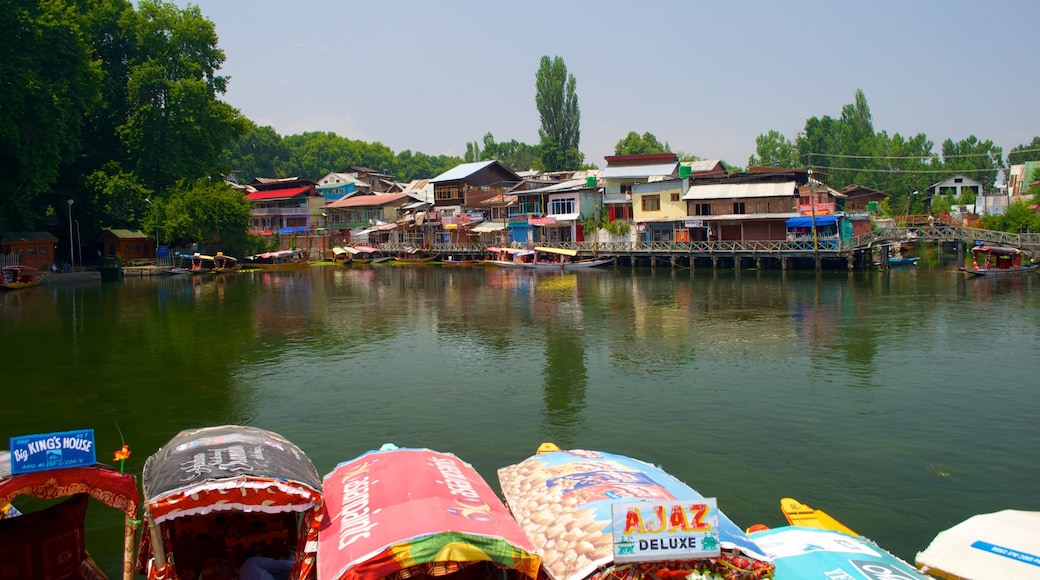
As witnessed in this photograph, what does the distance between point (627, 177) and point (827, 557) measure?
56068 millimetres

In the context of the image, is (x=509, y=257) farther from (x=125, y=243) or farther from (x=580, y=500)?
(x=580, y=500)

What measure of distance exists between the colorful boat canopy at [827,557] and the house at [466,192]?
207 feet

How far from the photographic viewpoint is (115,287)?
159 ft

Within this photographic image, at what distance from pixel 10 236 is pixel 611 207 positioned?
4116 centimetres

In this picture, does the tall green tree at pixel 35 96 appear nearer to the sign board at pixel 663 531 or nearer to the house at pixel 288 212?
the house at pixel 288 212

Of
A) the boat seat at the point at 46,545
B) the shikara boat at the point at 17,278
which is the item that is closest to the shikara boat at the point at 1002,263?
the boat seat at the point at 46,545

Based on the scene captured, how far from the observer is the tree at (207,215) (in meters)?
56.9

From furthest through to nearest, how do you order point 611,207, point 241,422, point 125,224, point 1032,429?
point 611,207, point 125,224, point 241,422, point 1032,429

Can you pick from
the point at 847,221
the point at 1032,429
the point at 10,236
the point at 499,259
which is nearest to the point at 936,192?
the point at 847,221

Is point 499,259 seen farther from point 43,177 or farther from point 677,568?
point 677,568

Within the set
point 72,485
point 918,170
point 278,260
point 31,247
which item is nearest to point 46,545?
point 72,485

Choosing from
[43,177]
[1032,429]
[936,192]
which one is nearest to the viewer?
[1032,429]

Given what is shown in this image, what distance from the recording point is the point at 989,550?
27.3 feet

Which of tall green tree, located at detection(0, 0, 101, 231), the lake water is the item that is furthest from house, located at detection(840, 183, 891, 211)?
tall green tree, located at detection(0, 0, 101, 231)
